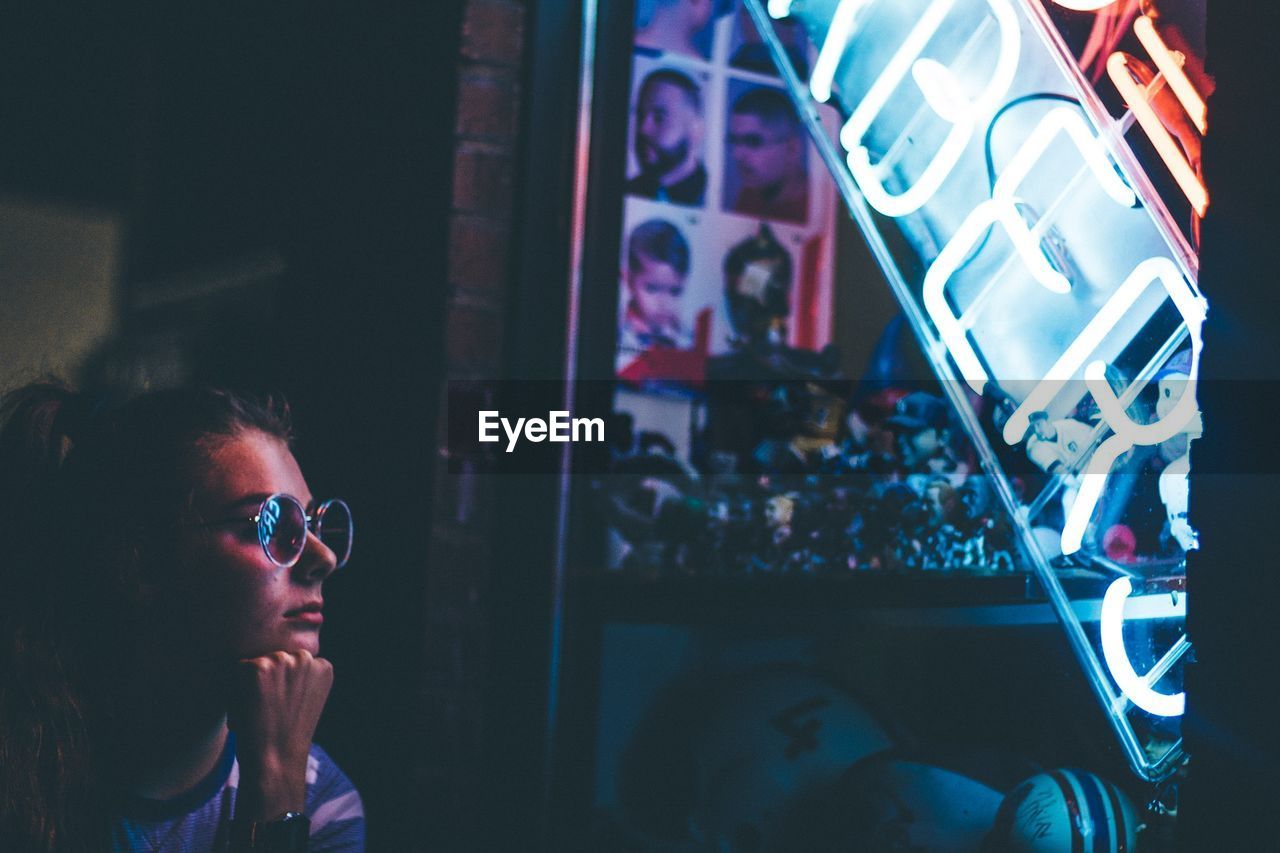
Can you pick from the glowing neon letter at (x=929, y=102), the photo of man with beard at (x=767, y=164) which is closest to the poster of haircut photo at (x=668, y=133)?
the photo of man with beard at (x=767, y=164)

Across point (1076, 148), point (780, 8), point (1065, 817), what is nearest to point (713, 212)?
point (780, 8)

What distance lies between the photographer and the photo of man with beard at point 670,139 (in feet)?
8.16

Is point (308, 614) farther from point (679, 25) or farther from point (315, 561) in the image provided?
point (679, 25)

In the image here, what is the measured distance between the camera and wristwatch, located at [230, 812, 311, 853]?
1.70m

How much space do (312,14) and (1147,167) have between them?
5.67 feet

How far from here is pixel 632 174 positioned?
8.05 feet

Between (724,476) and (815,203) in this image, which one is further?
(815,203)

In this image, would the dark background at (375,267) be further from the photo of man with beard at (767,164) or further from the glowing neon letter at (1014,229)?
the glowing neon letter at (1014,229)

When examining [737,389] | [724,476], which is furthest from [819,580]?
[737,389]

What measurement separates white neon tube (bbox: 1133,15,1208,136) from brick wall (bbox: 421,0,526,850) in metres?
1.30

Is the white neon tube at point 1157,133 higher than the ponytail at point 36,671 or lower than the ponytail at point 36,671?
higher

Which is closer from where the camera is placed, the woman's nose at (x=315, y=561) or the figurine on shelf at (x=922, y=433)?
the woman's nose at (x=315, y=561)

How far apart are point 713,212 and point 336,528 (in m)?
1.35

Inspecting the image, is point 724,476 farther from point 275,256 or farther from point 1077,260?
point 275,256
